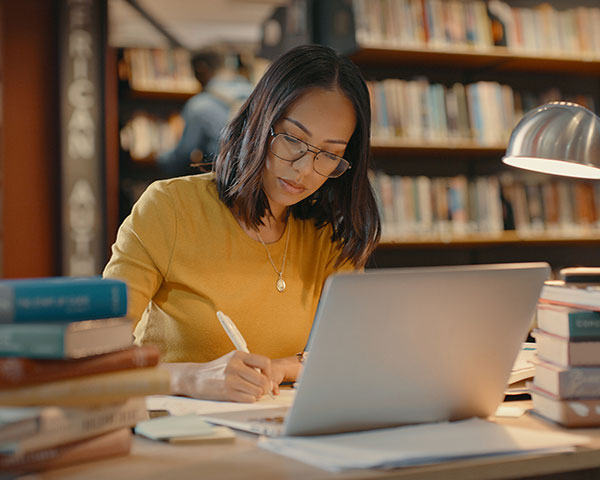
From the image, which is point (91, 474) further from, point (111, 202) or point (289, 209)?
point (111, 202)

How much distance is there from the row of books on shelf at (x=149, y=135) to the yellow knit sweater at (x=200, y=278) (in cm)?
190

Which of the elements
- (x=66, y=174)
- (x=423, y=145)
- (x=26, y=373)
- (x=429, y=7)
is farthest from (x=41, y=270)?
(x=26, y=373)

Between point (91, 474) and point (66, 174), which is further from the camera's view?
point (66, 174)

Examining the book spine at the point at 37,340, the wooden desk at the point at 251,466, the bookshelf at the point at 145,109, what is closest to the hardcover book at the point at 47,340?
the book spine at the point at 37,340

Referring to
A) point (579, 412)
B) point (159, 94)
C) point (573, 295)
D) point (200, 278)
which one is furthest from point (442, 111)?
point (579, 412)

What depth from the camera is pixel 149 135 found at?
3.46m

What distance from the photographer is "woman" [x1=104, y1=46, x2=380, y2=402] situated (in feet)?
4.76

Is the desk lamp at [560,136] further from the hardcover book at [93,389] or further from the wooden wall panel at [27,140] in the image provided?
the wooden wall panel at [27,140]

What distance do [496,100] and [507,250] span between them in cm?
75

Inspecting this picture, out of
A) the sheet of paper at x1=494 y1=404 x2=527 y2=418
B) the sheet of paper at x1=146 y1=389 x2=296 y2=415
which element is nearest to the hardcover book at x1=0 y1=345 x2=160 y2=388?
the sheet of paper at x1=146 y1=389 x2=296 y2=415

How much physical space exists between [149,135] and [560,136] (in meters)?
2.58

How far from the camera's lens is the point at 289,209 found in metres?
1.69

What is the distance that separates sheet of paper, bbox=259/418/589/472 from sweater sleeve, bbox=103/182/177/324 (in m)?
0.60

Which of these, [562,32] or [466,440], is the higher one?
[562,32]
